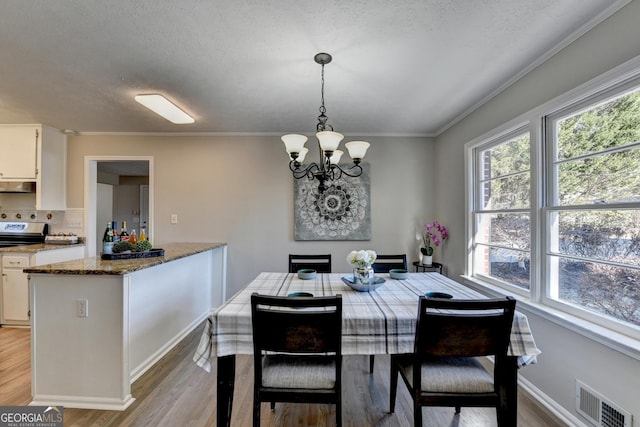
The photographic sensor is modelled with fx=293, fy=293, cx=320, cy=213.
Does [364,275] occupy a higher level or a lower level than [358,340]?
higher

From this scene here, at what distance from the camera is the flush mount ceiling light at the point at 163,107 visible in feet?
8.39

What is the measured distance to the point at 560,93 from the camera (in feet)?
6.15

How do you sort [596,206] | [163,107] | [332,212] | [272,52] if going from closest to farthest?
[596,206], [272,52], [163,107], [332,212]

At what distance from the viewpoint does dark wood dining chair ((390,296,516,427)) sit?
1348 mm

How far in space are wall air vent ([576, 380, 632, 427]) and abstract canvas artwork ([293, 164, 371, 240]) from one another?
242 cm

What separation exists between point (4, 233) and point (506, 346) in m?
5.55

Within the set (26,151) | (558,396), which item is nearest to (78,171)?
(26,151)

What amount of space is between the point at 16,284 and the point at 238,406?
10.1 feet

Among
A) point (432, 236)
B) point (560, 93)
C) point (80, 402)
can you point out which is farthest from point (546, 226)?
point (80, 402)

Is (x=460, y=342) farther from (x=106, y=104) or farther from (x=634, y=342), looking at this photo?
(x=106, y=104)

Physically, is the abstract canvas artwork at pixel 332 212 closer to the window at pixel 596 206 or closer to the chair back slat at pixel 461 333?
the window at pixel 596 206

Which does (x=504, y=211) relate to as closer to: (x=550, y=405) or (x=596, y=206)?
(x=596, y=206)

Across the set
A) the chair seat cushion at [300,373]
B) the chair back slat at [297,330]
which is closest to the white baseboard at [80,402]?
the chair seat cushion at [300,373]

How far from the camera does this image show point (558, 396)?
185 centimetres
